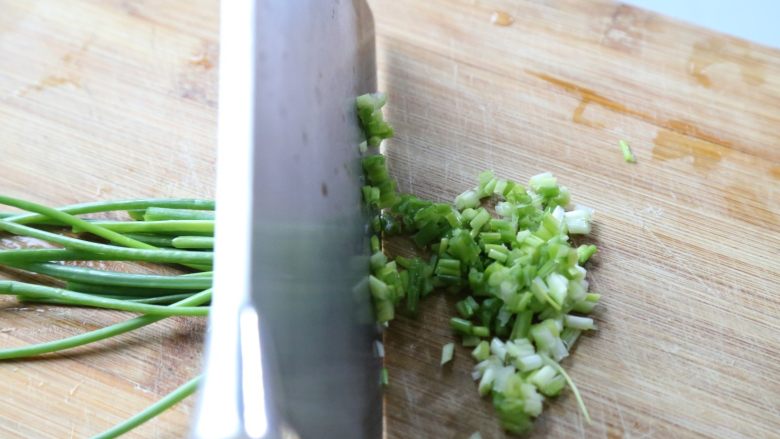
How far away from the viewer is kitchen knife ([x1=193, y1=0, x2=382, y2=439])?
104 cm

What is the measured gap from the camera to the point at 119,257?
1.53 metres

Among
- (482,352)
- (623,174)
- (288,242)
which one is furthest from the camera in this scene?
(623,174)

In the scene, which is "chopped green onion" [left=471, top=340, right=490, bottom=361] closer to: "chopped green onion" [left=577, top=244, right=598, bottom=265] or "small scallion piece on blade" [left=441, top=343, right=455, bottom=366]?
"small scallion piece on blade" [left=441, top=343, right=455, bottom=366]

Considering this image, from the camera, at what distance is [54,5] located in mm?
1979

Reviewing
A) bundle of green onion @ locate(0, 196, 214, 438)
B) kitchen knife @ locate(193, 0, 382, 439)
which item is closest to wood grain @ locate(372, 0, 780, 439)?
kitchen knife @ locate(193, 0, 382, 439)

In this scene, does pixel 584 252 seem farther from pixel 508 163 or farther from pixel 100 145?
pixel 100 145

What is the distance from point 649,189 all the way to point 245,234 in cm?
100

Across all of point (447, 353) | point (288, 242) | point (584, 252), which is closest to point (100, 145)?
point (288, 242)

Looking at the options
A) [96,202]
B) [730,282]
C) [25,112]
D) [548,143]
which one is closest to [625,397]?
[730,282]

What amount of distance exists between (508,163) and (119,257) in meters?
0.89

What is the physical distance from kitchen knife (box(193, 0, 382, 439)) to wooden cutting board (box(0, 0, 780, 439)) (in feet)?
0.61

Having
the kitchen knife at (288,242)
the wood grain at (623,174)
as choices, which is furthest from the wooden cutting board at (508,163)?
the kitchen knife at (288,242)

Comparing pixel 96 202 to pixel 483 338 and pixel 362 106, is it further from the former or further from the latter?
pixel 483 338

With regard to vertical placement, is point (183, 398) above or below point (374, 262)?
below
